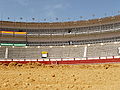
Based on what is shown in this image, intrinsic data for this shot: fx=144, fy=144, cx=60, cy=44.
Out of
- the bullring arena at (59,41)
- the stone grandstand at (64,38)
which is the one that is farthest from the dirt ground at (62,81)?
the stone grandstand at (64,38)

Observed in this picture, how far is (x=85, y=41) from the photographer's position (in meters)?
42.2

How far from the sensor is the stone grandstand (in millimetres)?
35072

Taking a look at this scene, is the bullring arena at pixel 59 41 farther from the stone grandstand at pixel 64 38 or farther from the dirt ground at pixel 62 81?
the dirt ground at pixel 62 81

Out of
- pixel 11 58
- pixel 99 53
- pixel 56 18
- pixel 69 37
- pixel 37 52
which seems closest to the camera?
pixel 99 53

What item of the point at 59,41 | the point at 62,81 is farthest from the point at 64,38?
the point at 62,81

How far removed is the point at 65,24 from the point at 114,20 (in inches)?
574

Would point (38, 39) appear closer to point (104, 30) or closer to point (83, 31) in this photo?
point (83, 31)

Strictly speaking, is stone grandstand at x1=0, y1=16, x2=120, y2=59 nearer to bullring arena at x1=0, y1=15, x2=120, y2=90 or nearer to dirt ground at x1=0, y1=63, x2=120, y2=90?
bullring arena at x1=0, y1=15, x2=120, y2=90

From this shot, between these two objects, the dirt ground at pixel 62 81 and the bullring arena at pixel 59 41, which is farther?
the bullring arena at pixel 59 41

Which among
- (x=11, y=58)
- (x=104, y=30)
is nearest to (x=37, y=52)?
(x=11, y=58)

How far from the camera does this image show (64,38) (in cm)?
4378

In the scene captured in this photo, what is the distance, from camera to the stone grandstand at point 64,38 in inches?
1381

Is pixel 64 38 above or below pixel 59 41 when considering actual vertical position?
above

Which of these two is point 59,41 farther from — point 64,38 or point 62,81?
point 62,81
